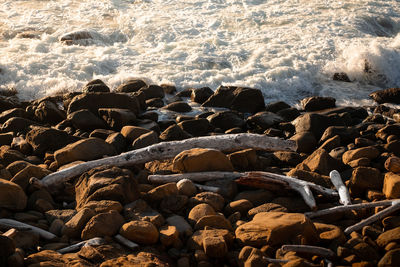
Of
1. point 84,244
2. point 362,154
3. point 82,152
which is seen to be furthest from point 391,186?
point 82,152

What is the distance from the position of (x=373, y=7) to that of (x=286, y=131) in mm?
10477

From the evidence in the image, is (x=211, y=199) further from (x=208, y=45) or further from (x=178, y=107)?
(x=208, y=45)

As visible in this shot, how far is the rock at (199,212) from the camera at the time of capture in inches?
166

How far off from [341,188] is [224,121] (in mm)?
3407

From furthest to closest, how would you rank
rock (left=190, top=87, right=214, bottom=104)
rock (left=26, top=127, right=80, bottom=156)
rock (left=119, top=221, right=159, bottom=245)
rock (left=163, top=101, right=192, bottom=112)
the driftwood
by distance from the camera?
1. rock (left=190, top=87, right=214, bottom=104)
2. rock (left=163, top=101, right=192, bottom=112)
3. rock (left=26, top=127, right=80, bottom=156)
4. rock (left=119, top=221, right=159, bottom=245)
5. the driftwood

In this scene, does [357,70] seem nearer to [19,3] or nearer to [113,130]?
[113,130]

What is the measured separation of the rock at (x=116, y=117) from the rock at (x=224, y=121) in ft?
4.28

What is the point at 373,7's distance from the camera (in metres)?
16.3

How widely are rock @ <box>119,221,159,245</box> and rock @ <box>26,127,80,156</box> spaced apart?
2.98 meters

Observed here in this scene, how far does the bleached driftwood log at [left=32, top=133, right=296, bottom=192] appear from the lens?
16.7 ft

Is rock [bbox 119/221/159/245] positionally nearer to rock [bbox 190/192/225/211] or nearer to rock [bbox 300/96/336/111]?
rock [bbox 190/192/225/211]

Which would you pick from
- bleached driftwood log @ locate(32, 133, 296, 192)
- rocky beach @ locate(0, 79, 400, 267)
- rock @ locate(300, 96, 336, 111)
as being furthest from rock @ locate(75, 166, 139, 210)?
rock @ locate(300, 96, 336, 111)

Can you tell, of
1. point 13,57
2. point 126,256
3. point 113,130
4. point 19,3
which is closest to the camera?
point 126,256

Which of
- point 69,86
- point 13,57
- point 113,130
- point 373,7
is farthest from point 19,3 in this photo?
point 373,7
